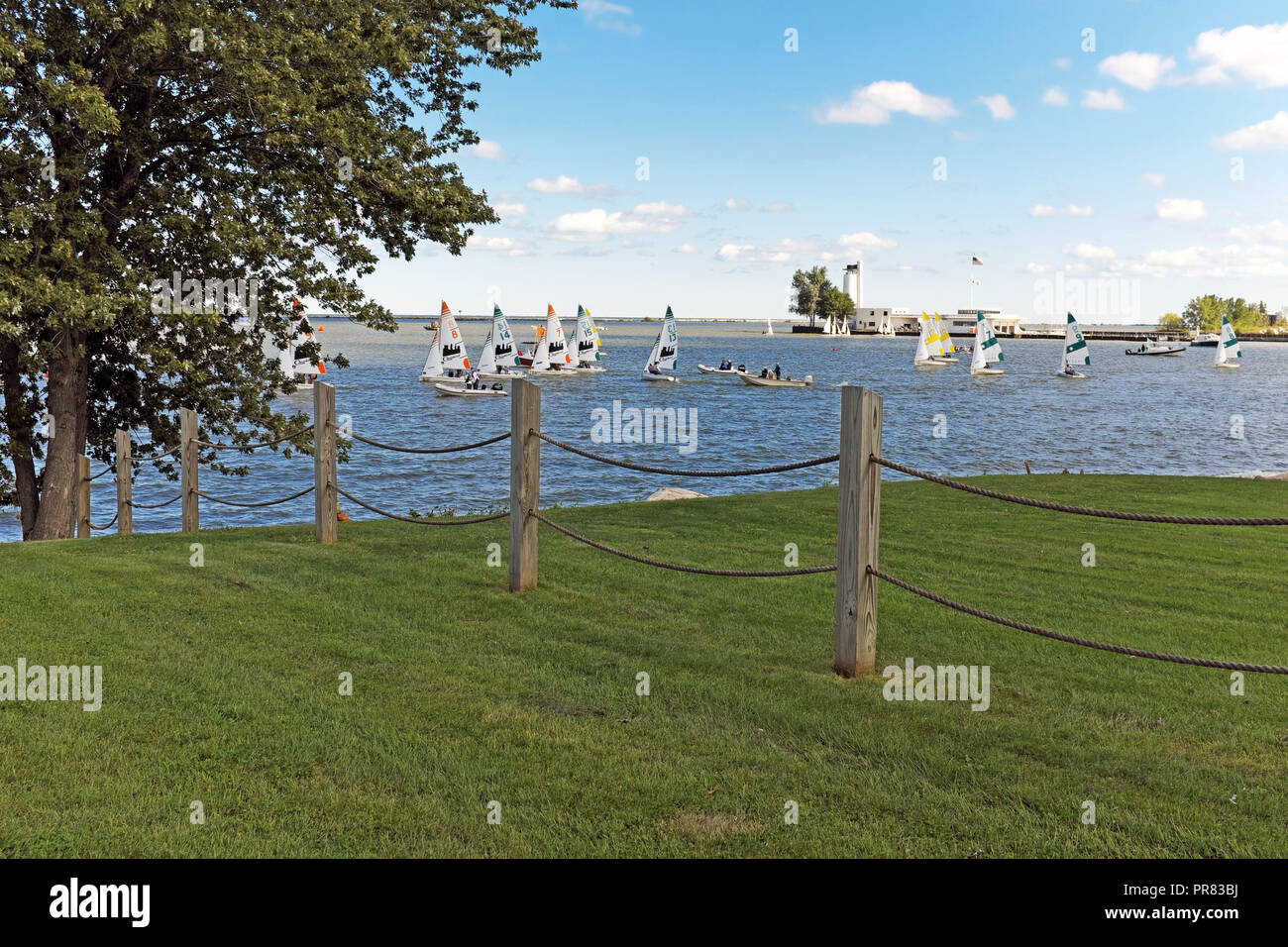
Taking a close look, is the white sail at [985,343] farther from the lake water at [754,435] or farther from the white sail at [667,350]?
the white sail at [667,350]

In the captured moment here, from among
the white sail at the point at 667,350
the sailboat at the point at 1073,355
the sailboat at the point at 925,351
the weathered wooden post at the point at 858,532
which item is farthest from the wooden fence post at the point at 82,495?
the sailboat at the point at 925,351

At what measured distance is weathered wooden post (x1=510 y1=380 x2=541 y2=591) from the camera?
347 inches

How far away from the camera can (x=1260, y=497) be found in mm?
16156

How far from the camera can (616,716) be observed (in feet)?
18.6

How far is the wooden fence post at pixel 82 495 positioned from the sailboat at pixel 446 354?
44.8m

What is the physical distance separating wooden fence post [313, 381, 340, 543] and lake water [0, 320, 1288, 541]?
1417 centimetres

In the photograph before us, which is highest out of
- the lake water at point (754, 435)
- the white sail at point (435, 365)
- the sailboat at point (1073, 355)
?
the sailboat at point (1073, 355)

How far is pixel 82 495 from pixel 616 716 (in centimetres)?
1286

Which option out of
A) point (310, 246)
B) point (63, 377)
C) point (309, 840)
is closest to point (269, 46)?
point (310, 246)

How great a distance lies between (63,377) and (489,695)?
38.5ft

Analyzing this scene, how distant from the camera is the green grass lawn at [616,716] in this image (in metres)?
4.31

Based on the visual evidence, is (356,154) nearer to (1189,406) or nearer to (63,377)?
(63,377)

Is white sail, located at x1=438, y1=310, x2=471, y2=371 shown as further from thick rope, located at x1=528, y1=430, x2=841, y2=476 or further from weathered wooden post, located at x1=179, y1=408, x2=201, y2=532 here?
thick rope, located at x1=528, y1=430, x2=841, y2=476

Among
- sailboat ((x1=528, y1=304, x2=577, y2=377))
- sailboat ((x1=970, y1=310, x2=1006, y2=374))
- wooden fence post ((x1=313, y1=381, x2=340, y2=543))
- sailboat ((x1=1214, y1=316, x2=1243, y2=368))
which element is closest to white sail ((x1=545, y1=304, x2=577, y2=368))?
sailboat ((x1=528, y1=304, x2=577, y2=377))
